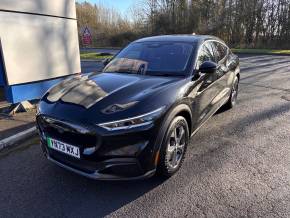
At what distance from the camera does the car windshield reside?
13.1 ft

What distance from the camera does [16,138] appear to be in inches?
181

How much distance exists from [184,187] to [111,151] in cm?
101

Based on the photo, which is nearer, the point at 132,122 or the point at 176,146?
the point at 132,122

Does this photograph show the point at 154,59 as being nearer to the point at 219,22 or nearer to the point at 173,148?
the point at 173,148

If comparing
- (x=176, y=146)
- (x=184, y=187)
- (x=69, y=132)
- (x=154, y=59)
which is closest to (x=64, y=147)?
(x=69, y=132)

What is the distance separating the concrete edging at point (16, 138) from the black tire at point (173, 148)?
2.56m

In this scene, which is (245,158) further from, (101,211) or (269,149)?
(101,211)

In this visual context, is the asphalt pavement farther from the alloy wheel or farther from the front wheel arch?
the front wheel arch

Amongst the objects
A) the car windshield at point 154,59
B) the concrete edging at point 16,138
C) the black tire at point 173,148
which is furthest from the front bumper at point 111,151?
the concrete edging at point 16,138

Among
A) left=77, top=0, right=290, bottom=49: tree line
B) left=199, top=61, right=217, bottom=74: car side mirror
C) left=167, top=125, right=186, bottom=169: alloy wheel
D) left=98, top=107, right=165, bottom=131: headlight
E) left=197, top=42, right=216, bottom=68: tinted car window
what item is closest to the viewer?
left=98, top=107, right=165, bottom=131: headlight

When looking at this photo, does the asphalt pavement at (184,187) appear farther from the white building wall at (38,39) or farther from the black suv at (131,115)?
the white building wall at (38,39)

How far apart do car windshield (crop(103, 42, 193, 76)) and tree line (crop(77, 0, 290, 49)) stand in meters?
25.7

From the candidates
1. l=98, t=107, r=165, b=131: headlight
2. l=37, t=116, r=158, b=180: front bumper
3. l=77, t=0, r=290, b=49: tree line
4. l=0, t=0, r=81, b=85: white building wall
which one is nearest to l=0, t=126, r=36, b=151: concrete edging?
l=0, t=0, r=81, b=85: white building wall

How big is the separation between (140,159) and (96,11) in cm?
4603
